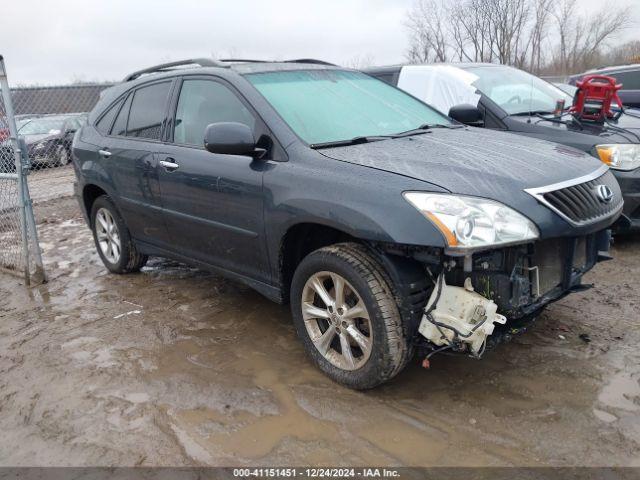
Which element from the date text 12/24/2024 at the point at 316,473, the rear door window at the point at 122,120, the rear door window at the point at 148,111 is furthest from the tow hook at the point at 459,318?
the rear door window at the point at 122,120

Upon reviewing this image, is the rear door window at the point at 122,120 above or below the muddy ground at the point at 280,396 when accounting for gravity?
above

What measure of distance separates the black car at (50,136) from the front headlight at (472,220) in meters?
12.5

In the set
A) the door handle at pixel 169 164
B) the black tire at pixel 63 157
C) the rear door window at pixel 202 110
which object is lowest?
the black tire at pixel 63 157

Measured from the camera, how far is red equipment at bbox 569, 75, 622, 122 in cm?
491

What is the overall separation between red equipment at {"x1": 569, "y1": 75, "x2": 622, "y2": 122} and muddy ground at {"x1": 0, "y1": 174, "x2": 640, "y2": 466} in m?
1.57

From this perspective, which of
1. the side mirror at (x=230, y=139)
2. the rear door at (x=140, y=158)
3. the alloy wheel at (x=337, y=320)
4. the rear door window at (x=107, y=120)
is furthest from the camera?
the rear door window at (x=107, y=120)

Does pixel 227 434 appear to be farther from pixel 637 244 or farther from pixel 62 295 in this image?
pixel 637 244

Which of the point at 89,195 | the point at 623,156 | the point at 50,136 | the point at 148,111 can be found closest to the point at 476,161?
the point at 623,156

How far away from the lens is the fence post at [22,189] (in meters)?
4.64

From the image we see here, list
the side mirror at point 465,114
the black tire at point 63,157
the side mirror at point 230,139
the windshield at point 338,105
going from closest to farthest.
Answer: the side mirror at point 230,139
the windshield at point 338,105
the side mirror at point 465,114
the black tire at point 63,157

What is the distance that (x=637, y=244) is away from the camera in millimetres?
5043

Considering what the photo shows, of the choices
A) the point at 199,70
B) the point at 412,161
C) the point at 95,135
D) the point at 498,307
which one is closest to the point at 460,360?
the point at 498,307

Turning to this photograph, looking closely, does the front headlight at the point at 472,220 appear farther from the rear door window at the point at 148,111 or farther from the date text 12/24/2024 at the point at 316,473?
the rear door window at the point at 148,111

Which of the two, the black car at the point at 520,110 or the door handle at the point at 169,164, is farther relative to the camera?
the black car at the point at 520,110
